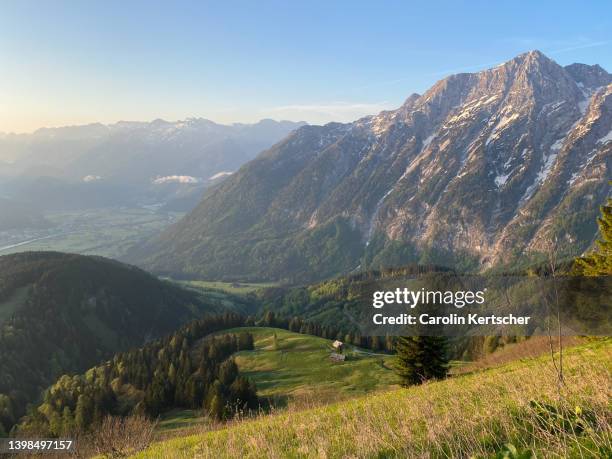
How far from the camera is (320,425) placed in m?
19.2

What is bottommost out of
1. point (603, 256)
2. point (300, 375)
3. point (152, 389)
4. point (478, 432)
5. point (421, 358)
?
point (152, 389)

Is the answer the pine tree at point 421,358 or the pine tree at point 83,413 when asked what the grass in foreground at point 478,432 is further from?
the pine tree at point 83,413

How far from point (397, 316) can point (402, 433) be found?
2933 centimetres

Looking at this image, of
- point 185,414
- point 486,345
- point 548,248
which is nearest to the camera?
point 548,248

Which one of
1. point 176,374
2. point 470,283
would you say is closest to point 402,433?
point 470,283

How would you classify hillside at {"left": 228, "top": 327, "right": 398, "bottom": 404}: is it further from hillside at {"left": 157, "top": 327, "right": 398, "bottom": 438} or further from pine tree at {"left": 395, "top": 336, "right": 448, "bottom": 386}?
pine tree at {"left": 395, "top": 336, "right": 448, "bottom": 386}

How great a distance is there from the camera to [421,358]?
53.9 metres

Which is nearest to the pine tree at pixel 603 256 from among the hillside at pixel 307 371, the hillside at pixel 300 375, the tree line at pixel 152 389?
the hillside at pixel 300 375

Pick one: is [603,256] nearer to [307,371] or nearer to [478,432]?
[478,432]

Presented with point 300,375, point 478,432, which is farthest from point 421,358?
point 300,375

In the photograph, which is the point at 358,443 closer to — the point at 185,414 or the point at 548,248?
the point at 548,248

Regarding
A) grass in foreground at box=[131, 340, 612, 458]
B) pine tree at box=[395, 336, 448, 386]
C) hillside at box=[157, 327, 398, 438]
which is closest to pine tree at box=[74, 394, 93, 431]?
hillside at box=[157, 327, 398, 438]

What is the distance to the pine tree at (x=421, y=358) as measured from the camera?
5345cm

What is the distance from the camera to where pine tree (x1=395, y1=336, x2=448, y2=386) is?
53453mm
